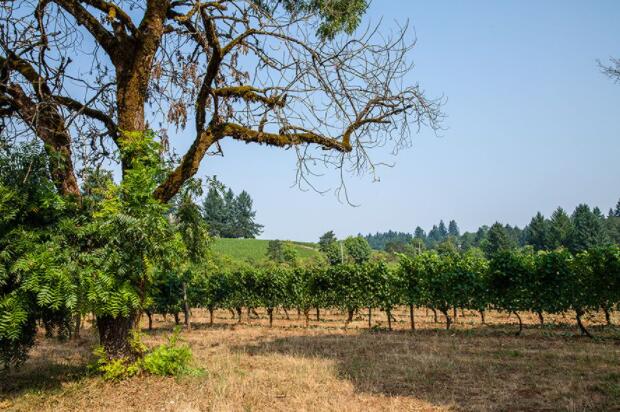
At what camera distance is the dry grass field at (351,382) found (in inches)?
254

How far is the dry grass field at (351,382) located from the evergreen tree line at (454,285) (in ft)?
11.9

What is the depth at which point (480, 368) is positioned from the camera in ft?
30.7

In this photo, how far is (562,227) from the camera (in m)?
103

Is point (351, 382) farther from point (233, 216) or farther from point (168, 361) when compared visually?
point (233, 216)

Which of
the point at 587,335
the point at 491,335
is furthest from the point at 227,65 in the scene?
the point at 587,335

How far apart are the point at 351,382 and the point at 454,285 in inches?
504

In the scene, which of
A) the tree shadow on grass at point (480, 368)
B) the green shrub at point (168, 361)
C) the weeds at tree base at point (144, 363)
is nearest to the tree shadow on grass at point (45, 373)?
the weeds at tree base at point (144, 363)

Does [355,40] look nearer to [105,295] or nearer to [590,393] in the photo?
[105,295]

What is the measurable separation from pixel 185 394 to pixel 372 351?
6.67 meters

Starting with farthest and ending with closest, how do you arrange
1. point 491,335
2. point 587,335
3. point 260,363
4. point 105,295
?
1. point 491,335
2. point 587,335
3. point 260,363
4. point 105,295

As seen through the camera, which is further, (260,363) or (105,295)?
(260,363)

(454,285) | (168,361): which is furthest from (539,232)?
(168,361)

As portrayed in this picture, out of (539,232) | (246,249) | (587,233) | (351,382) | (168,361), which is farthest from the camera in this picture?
(539,232)

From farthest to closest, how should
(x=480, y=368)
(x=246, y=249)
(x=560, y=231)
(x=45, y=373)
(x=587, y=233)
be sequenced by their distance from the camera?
(x=560, y=231), (x=587, y=233), (x=246, y=249), (x=480, y=368), (x=45, y=373)
